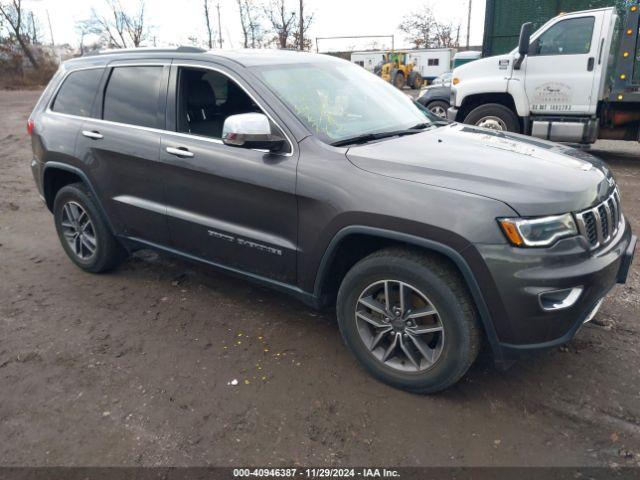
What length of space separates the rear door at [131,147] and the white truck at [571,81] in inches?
248

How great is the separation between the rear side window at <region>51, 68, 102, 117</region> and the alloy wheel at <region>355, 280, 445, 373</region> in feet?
9.51

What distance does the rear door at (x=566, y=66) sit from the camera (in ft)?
26.0

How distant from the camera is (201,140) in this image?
11.3 feet

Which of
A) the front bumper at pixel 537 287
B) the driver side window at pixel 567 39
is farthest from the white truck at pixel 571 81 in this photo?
the front bumper at pixel 537 287

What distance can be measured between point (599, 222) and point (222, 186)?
7.11ft

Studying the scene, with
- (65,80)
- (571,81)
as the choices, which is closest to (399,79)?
(571,81)

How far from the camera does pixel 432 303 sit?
2.64m

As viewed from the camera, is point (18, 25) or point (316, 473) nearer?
point (316, 473)

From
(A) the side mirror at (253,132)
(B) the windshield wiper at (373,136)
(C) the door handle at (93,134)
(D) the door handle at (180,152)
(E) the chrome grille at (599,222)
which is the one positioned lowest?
(E) the chrome grille at (599,222)

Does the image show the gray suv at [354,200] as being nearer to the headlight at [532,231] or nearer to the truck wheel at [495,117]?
the headlight at [532,231]

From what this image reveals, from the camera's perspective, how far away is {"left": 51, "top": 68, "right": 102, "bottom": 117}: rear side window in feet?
13.9

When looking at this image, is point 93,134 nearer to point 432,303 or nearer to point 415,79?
point 432,303

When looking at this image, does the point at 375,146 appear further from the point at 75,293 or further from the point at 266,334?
the point at 75,293

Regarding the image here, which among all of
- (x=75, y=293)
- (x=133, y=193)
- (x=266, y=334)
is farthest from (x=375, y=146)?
(x=75, y=293)
